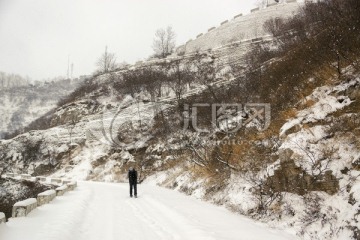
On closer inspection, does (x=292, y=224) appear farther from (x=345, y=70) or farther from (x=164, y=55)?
(x=164, y=55)

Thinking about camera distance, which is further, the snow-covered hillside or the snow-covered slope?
the snow-covered hillside

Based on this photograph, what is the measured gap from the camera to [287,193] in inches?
370

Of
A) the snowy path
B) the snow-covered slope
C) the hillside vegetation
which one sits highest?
the snow-covered slope

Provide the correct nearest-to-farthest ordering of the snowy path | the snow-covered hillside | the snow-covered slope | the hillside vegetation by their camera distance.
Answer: the snowy path < the hillside vegetation < the snow-covered slope < the snow-covered hillside

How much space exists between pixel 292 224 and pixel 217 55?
153ft

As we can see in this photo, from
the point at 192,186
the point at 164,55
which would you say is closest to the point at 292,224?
the point at 192,186
